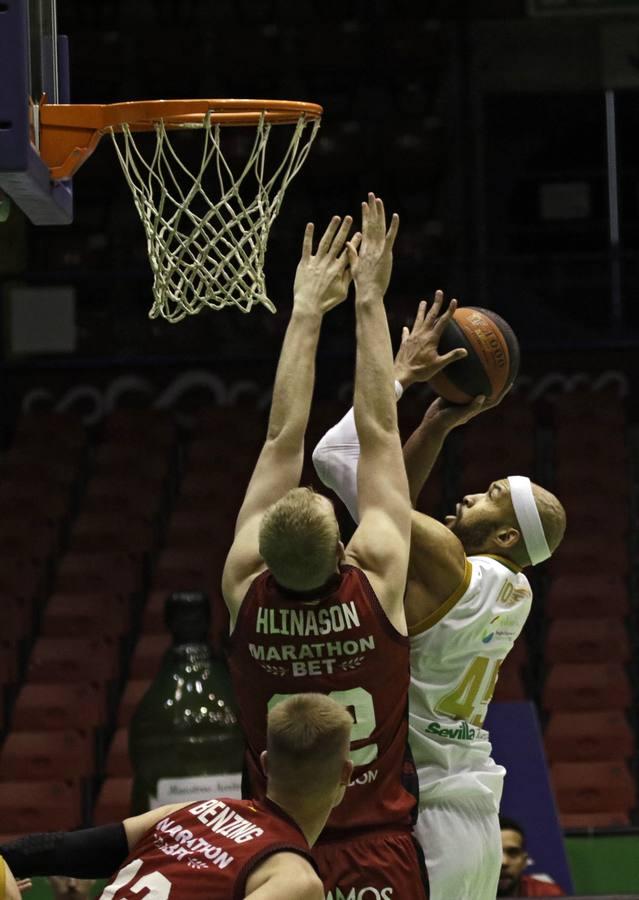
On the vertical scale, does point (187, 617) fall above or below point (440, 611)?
below

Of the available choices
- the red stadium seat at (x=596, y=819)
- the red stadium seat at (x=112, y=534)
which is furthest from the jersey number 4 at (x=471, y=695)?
the red stadium seat at (x=112, y=534)

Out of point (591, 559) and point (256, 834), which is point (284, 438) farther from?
point (591, 559)

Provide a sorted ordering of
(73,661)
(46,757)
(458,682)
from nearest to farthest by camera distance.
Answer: (458,682)
(46,757)
(73,661)

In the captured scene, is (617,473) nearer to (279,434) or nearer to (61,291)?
(61,291)

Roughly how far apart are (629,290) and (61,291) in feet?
16.9

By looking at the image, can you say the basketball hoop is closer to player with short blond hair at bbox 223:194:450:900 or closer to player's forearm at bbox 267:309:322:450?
player's forearm at bbox 267:309:322:450

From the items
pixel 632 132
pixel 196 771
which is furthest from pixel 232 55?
pixel 196 771

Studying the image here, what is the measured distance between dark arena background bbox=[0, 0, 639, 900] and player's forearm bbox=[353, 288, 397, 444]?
522cm

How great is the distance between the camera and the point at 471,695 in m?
4.14

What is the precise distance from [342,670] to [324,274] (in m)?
1.03

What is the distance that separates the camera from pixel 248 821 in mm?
3002

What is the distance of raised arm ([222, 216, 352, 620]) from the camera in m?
3.81

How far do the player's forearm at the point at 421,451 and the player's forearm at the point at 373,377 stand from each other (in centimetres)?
50

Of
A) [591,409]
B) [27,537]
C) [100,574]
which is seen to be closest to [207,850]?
[100,574]
